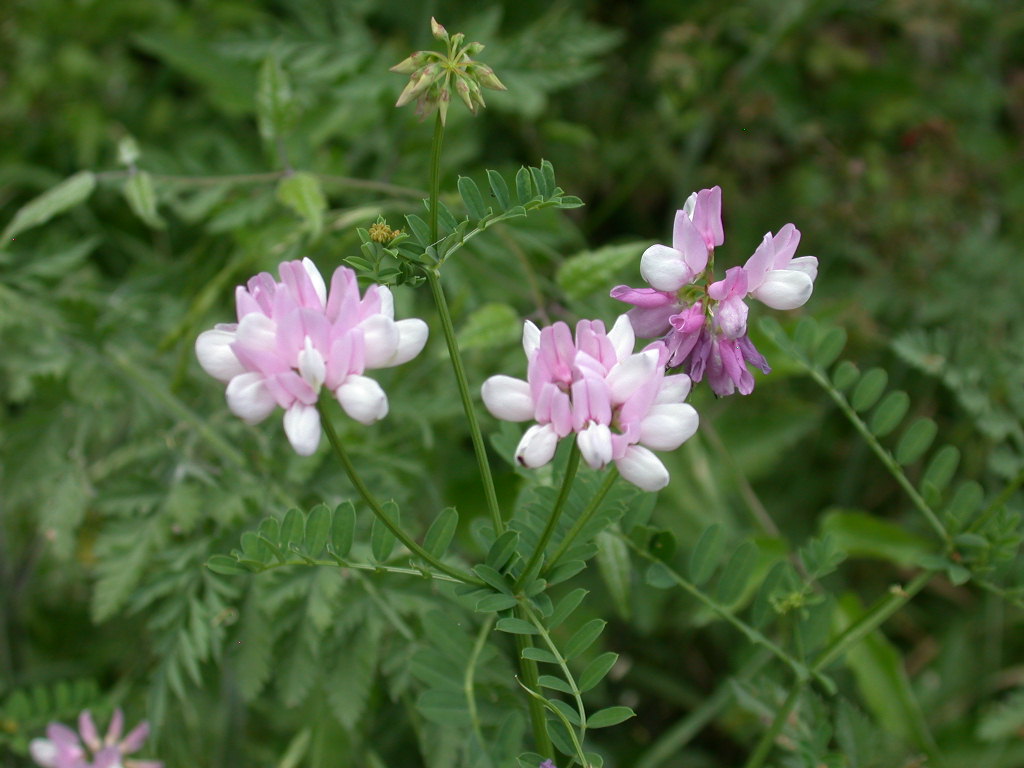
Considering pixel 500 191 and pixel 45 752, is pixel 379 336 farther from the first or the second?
pixel 45 752

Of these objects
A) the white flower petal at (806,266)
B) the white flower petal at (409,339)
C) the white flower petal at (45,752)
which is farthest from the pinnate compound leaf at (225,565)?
the white flower petal at (45,752)

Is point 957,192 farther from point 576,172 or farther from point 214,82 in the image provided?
point 214,82

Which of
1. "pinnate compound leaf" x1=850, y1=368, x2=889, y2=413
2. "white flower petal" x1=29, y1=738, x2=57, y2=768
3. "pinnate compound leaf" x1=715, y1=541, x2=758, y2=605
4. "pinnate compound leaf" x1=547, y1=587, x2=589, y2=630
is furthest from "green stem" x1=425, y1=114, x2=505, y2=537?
"white flower petal" x1=29, y1=738, x2=57, y2=768

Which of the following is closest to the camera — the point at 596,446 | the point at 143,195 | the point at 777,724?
the point at 596,446

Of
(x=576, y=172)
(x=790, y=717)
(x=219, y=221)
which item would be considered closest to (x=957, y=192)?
(x=576, y=172)

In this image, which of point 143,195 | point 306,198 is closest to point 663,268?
point 306,198

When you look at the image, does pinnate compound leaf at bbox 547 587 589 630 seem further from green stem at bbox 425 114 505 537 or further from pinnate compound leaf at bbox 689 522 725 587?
pinnate compound leaf at bbox 689 522 725 587
